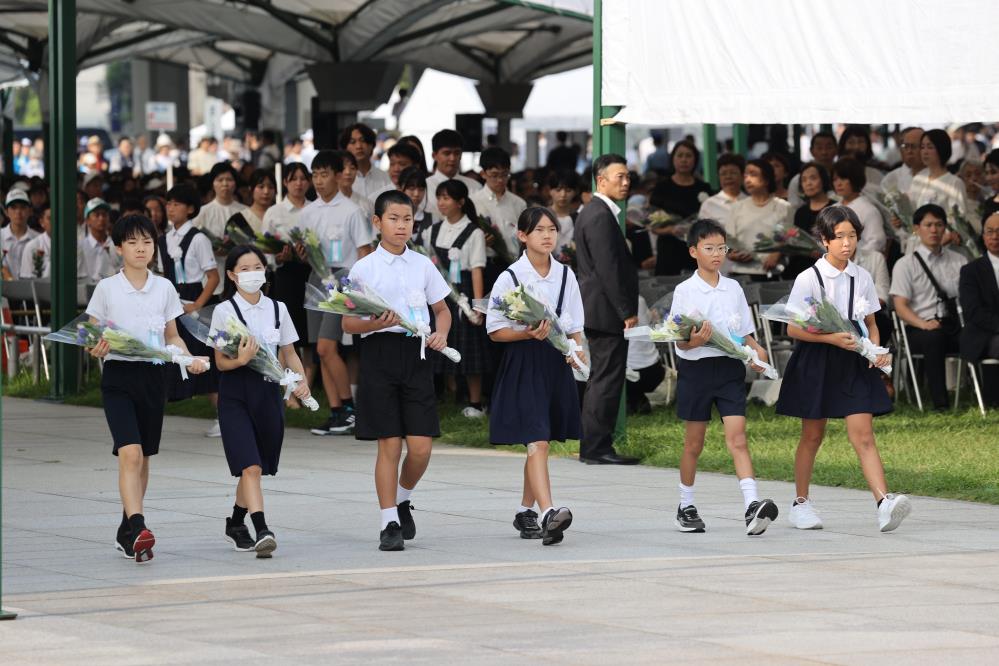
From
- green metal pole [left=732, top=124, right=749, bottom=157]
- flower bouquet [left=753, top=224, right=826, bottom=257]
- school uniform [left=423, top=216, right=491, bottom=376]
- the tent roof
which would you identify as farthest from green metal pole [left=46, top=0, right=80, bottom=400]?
green metal pole [left=732, top=124, right=749, bottom=157]

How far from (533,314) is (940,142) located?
23.4 feet

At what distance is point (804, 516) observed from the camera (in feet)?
32.8

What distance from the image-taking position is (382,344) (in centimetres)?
946

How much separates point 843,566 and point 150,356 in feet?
11.1

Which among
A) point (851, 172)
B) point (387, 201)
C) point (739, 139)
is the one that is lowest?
point (387, 201)

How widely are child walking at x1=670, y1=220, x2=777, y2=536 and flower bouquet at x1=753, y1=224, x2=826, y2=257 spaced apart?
4809 mm

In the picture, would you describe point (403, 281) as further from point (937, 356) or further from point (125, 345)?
point (937, 356)

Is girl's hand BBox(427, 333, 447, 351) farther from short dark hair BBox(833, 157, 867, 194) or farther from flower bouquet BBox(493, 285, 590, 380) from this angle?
short dark hair BBox(833, 157, 867, 194)

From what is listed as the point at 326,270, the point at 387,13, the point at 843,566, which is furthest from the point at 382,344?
the point at 387,13

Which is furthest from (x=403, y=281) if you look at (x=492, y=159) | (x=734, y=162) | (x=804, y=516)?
(x=734, y=162)

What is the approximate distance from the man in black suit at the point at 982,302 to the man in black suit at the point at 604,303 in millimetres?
2923

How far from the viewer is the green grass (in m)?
11.5

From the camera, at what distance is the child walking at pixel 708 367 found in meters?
9.88

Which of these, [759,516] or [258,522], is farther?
[759,516]
